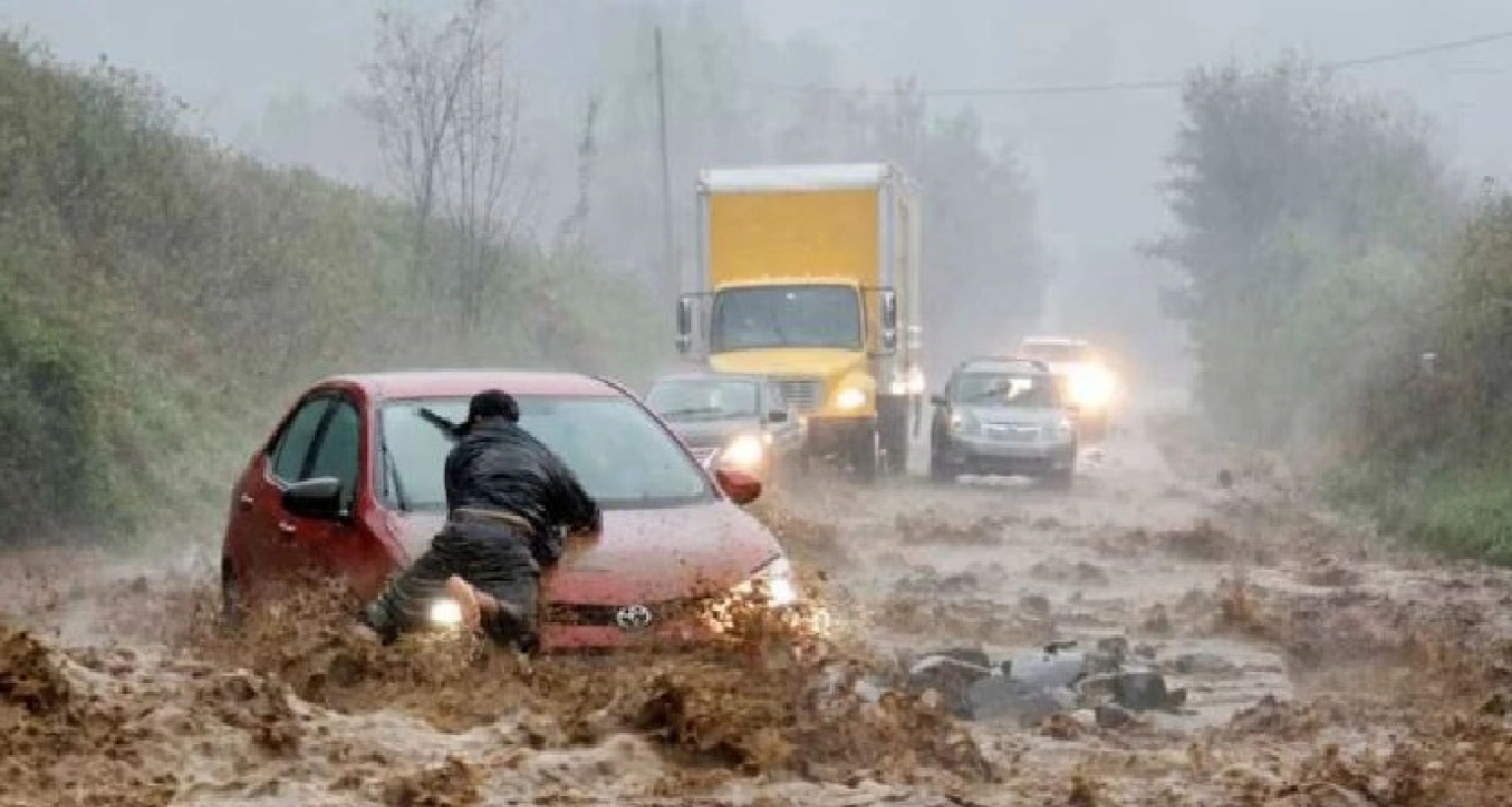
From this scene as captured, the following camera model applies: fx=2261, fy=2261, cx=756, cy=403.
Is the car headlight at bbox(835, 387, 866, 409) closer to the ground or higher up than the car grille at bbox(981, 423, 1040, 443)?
higher up

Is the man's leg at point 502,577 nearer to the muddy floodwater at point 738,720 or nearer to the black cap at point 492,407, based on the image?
the muddy floodwater at point 738,720

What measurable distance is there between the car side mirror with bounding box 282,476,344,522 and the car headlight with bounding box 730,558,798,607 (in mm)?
1669

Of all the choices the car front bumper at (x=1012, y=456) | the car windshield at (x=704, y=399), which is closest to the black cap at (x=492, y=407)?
the car windshield at (x=704, y=399)

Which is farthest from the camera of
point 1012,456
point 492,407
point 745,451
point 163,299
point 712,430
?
point 1012,456

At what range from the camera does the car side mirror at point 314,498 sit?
864 centimetres

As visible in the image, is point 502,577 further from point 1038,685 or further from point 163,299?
point 163,299

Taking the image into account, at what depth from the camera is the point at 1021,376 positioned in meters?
29.7

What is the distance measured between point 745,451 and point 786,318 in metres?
5.76

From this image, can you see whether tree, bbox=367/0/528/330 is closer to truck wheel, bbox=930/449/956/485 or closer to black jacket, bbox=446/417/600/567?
truck wheel, bbox=930/449/956/485

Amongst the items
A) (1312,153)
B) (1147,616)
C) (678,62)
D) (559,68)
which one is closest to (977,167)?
(678,62)

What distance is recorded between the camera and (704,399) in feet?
74.7

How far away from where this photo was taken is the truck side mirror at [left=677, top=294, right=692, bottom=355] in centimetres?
2658

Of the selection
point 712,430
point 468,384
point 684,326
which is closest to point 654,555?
point 468,384

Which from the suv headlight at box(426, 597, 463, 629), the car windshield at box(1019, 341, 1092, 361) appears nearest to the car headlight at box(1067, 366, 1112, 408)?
the car windshield at box(1019, 341, 1092, 361)
